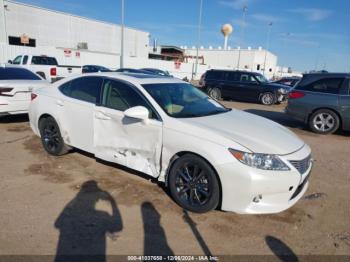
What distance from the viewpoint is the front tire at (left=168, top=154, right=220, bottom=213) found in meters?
3.65

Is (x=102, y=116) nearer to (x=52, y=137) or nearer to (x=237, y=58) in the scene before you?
(x=52, y=137)

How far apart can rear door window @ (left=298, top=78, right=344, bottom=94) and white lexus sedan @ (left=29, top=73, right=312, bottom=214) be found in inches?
203

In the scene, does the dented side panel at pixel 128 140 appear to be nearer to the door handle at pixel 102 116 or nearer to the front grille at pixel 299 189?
the door handle at pixel 102 116

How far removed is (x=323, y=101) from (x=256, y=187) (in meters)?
6.56

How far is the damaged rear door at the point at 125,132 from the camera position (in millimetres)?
4180

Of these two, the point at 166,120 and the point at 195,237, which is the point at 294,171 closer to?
the point at 195,237

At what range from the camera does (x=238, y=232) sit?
11.5ft

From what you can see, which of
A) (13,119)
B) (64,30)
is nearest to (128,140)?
(13,119)

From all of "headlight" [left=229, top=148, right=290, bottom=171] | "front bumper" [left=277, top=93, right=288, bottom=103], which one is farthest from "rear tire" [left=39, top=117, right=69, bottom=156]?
"front bumper" [left=277, top=93, right=288, bottom=103]

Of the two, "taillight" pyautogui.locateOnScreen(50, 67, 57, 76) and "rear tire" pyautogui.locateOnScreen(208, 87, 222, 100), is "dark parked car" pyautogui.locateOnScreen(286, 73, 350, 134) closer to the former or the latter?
"rear tire" pyautogui.locateOnScreen(208, 87, 222, 100)

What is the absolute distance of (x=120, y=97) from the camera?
467cm

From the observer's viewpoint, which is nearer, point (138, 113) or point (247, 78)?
point (138, 113)

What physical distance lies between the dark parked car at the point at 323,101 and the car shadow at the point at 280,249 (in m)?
6.59

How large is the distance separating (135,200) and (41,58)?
50.9ft
